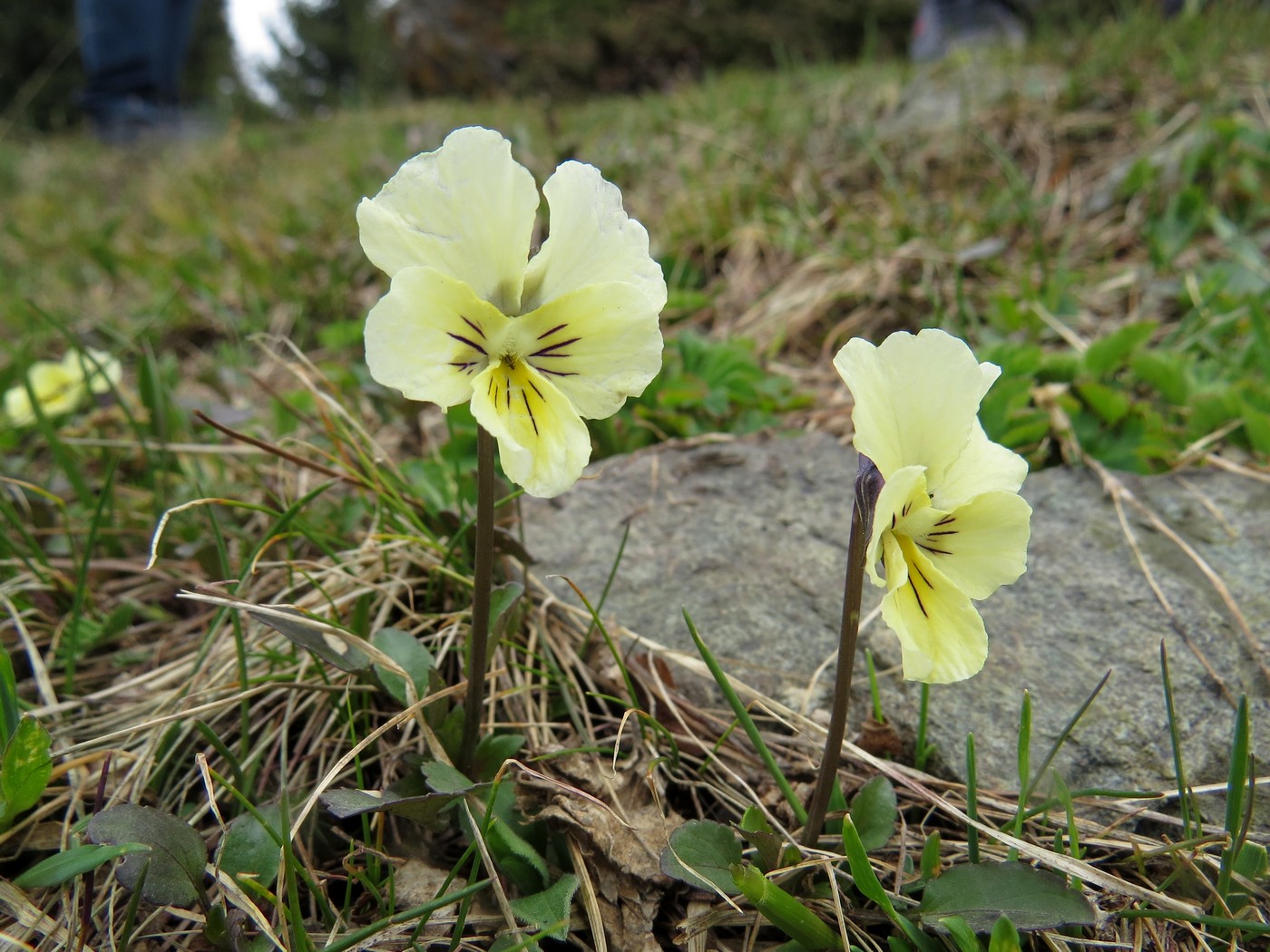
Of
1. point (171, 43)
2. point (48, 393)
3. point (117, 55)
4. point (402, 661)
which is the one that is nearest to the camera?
point (402, 661)

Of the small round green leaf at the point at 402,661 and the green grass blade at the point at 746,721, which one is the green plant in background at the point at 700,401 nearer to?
the small round green leaf at the point at 402,661

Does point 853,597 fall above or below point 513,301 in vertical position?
below

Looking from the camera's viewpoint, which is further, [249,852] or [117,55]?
[117,55]

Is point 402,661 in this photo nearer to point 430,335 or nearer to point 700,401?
point 430,335

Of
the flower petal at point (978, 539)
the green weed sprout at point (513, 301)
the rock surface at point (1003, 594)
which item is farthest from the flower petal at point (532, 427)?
the rock surface at point (1003, 594)

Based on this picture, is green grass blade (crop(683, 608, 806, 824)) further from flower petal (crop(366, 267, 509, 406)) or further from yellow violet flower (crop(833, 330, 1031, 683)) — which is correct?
flower petal (crop(366, 267, 509, 406))

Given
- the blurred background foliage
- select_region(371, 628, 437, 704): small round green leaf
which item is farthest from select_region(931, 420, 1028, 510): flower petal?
the blurred background foliage

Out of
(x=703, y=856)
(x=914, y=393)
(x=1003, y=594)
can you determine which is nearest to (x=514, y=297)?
(x=914, y=393)
